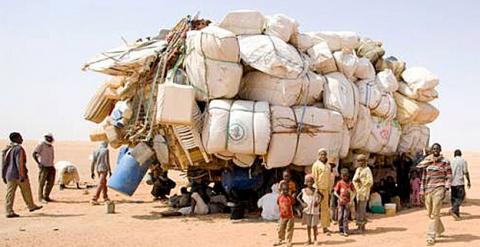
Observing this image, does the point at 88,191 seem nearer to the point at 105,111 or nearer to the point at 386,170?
the point at 105,111

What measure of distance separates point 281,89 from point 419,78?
480 centimetres

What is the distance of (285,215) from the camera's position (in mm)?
8648

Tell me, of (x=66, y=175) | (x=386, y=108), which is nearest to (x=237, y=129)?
(x=386, y=108)

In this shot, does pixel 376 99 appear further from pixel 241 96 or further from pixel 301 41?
pixel 241 96

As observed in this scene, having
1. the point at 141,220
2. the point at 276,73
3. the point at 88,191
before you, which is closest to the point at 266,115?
the point at 276,73

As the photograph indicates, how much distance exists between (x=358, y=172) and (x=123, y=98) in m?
5.49

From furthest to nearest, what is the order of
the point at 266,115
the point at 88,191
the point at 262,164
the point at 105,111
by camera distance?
the point at 88,191
the point at 105,111
the point at 262,164
the point at 266,115

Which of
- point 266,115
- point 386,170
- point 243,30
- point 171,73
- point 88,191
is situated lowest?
point 88,191

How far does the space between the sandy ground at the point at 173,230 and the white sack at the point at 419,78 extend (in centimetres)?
312

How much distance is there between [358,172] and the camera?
1006 centimetres

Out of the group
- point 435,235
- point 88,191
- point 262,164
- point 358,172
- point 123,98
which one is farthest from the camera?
point 88,191

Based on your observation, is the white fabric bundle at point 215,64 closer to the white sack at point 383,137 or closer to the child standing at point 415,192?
the white sack at point 383,137

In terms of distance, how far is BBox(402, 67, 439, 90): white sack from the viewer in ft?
45.6

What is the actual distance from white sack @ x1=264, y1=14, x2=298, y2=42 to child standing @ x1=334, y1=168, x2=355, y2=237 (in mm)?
3498
